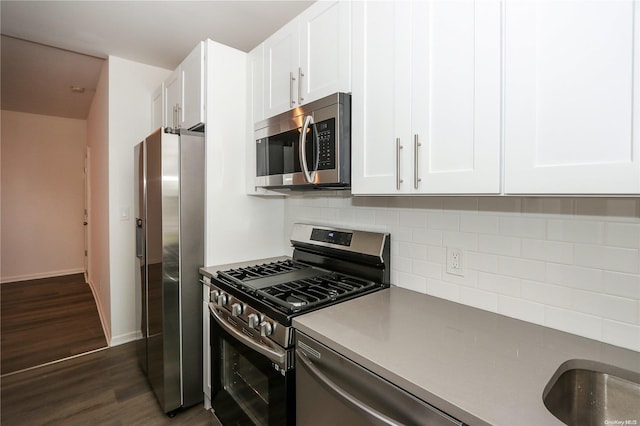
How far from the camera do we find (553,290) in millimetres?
1168

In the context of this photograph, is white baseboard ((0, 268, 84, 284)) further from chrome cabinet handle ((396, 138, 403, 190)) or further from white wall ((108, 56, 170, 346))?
chrome cabinet handle ((396, 138, 403, 190))

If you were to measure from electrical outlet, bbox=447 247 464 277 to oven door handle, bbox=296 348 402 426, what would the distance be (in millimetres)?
730

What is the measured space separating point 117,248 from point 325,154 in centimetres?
246

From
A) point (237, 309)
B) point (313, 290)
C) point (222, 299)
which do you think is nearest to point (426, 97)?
point (313, 290)

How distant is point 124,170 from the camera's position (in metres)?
3.02

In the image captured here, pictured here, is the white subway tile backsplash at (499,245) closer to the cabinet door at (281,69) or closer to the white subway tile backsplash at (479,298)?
the white subway tile backsplash at (479,298)

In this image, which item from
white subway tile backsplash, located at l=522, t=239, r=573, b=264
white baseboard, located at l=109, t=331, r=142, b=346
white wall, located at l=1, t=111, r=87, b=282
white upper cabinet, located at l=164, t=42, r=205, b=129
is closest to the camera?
white subway tile backsplash, located at l=522, t=239, r=573, b=264

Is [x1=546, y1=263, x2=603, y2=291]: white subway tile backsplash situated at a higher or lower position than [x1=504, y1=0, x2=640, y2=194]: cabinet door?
lower

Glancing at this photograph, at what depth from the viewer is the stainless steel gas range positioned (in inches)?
52.6

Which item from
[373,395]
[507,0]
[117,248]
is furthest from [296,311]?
[117,248]

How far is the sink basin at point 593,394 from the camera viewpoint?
895 millimetres

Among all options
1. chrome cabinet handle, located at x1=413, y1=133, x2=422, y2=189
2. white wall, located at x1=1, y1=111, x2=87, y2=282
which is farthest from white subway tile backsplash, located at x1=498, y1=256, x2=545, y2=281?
white wall, located at x1=1, y1=111, x2=87, y2=282

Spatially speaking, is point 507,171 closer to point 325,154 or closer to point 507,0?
point 507,0

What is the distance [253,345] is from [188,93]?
5.66 ft
